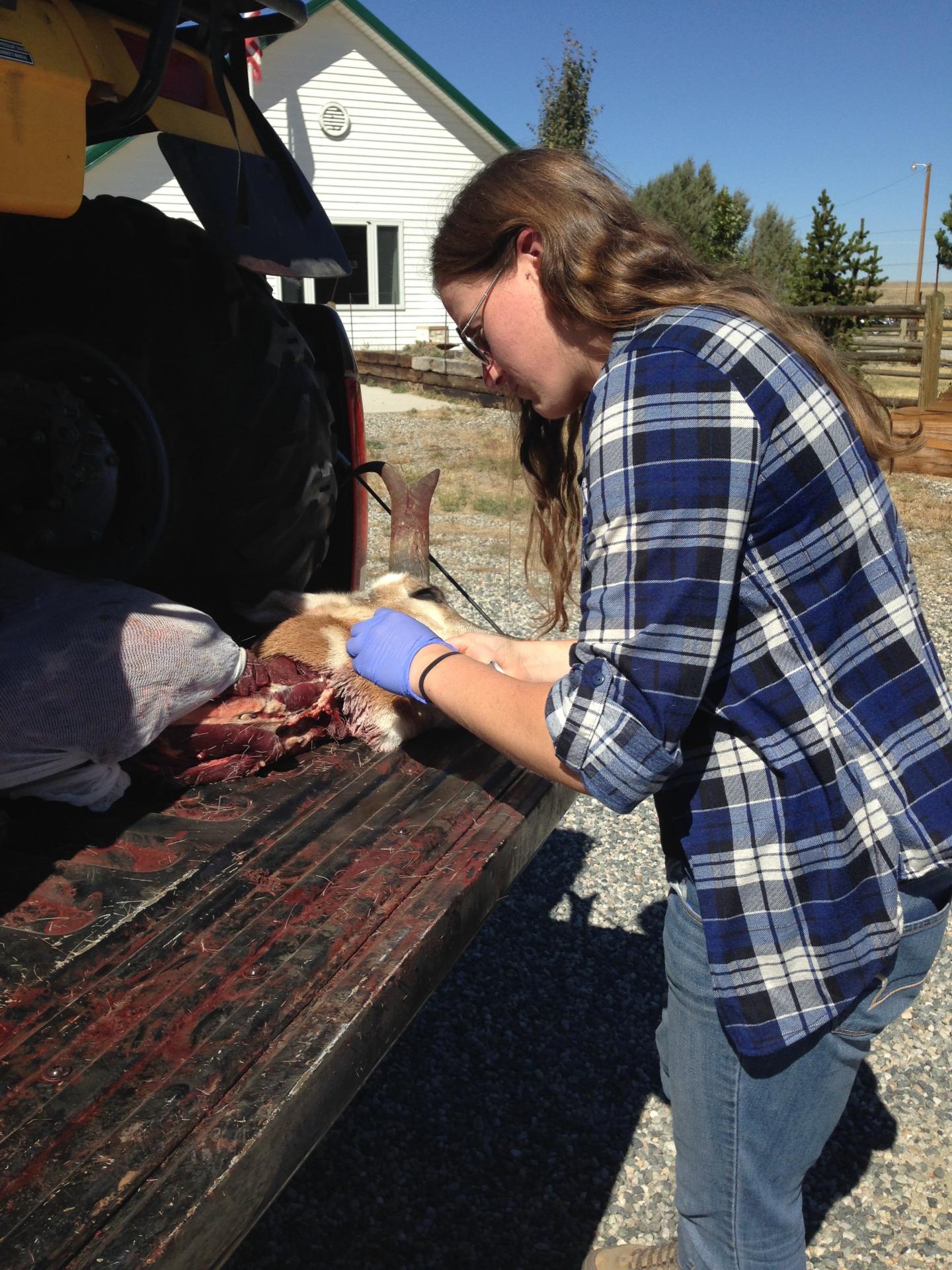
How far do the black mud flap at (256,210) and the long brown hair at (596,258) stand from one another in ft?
2.79

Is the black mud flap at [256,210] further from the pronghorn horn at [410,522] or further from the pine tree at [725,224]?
→ the pine tree at [725,224]

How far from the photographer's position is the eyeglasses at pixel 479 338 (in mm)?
1727

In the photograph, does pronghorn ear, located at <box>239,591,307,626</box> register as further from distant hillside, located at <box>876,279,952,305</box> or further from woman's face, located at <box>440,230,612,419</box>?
distant hillside, located at <box>876,279,952,305</box>

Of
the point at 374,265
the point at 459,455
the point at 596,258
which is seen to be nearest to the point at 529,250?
the point at 596,258

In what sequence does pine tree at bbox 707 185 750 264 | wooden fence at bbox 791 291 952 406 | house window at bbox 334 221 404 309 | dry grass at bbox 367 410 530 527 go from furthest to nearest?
1. pine tree at bbox 707 185 750 264
2. house window at bbox 334 221 404 309
3. wooden fence at bbox 791 291 952 406
4. dry grass at bbox 367 410 530 527

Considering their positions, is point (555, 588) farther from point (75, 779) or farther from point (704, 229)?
point (704, 229)

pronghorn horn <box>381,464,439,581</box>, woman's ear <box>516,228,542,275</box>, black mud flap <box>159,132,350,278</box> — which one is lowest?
pronghorn horn <box>381,464,439,581</box>

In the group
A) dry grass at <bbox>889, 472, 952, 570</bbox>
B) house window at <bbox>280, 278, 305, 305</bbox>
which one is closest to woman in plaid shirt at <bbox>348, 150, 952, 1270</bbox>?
dry grass at <bbox>889, 472, 952, 570</bbox>

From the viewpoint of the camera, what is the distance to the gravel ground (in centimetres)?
238

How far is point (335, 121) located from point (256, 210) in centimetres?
1913

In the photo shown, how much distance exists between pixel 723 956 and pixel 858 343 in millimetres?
18409

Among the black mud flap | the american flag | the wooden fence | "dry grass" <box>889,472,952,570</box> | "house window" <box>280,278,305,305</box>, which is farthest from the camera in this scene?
"house window" <box>280,278,305,305</box>

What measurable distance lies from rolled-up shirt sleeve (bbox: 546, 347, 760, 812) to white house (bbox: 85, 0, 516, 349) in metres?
18.3

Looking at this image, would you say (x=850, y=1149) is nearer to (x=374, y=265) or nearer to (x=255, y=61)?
(x=255, y=61)
